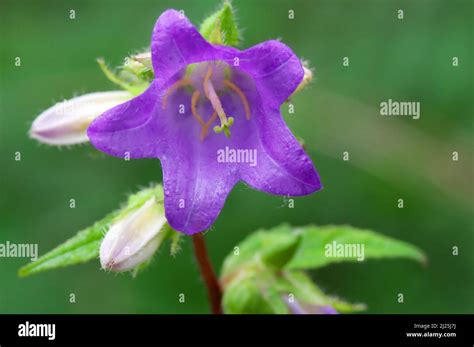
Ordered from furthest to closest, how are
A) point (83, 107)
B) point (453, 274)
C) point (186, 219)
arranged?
point (453, 274) → point (83, 107) → point (186, 219)

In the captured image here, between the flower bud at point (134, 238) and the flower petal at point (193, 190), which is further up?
the flower petal at point (193, 190)

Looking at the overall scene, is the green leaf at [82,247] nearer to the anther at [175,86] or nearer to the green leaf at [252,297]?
the anther at [175,86]

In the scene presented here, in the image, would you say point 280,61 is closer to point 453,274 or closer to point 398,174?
point 398,174

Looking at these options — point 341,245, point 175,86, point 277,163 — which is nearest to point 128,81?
point 175,86

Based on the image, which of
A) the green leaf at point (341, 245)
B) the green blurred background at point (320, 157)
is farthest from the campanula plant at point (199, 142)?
the green blurred background at point (320, 157)

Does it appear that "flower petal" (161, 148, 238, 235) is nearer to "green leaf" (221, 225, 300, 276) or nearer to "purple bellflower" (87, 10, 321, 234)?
"purple bellflower" (87, 10, 321, 234)
